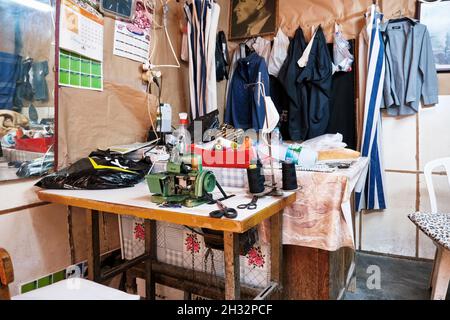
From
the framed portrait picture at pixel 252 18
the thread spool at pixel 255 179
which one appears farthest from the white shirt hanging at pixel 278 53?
the thread spool at pixel 255 179

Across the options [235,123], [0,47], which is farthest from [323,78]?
[0,47]

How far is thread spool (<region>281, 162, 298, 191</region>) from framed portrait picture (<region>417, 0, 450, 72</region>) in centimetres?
206

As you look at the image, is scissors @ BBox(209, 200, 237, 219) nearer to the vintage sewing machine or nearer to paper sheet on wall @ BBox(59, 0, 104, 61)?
the vintage sewing machine

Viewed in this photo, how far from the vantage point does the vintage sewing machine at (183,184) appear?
127 cm

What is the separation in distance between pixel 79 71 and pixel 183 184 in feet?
3.64

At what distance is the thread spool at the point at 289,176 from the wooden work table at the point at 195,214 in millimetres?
37

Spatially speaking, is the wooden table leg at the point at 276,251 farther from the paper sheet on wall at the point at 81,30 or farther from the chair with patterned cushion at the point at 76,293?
the paper sheet on wall at the point at 81,30

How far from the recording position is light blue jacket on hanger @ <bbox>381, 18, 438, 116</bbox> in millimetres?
2590

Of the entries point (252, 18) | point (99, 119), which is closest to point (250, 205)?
point (99, 119)

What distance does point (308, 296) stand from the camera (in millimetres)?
1627

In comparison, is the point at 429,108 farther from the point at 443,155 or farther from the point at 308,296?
the point at 308,296

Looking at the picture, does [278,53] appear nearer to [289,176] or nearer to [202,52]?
[202,52]

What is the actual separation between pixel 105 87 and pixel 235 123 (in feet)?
4.47

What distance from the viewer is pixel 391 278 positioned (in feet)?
8.07
